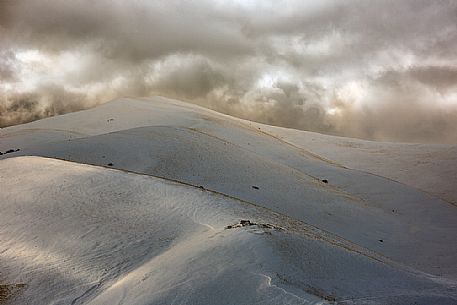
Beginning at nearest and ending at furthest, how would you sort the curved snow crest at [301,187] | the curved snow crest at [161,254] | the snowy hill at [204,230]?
1. the curved snow crest at [161,254]
2. the snowy hill at [204,230]
3. the curved snow crest at [301,187]

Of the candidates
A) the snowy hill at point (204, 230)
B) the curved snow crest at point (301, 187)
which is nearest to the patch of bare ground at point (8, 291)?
the snowy hill at point (204, 230)

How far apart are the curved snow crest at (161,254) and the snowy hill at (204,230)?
0.08ft

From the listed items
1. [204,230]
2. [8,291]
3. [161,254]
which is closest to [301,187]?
[204,230]

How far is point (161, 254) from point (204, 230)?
2.92 feet

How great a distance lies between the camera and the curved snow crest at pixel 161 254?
17.4 feet

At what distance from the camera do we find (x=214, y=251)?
6.15 m

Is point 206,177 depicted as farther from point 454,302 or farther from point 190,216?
point 454,302

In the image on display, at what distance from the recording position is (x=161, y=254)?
6836 millimetres

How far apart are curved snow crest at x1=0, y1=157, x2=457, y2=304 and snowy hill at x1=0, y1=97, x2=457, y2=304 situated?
24 mm

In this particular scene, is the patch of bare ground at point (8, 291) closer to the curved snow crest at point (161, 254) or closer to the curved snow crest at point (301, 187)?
the curved snow crest at point (161, 254)

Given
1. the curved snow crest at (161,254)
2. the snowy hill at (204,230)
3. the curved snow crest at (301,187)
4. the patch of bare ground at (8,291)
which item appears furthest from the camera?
the curved snow crest at (301,187)

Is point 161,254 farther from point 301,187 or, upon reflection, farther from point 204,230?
point 301,187

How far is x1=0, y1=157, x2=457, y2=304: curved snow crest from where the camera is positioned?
529 centimetres

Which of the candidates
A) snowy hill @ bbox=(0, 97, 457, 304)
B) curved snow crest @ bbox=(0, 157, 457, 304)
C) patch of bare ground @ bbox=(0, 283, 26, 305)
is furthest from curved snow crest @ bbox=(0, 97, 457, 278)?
patch of bare ground @ bbox=(0, 283, 26, 305)
